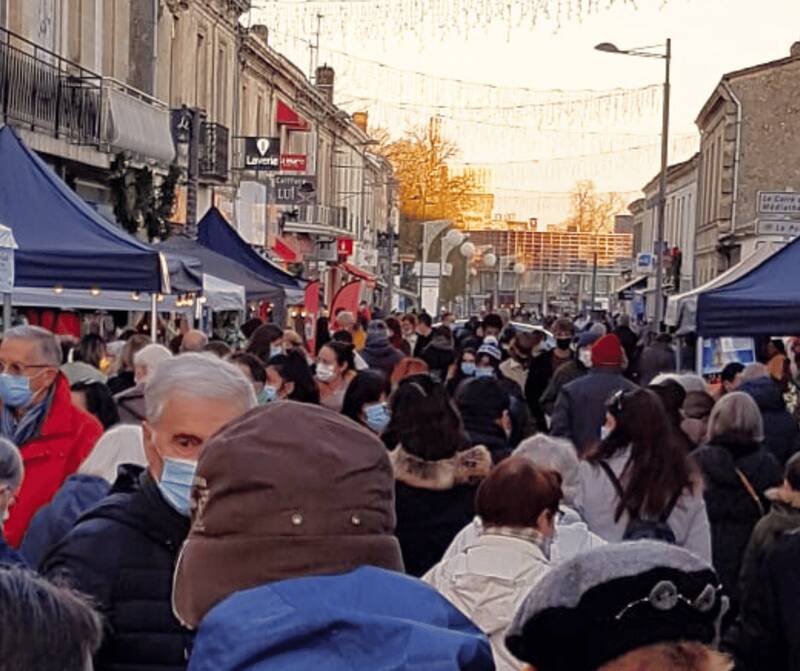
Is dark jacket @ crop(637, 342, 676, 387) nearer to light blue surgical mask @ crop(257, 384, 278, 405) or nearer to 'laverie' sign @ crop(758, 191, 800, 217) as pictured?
'laverie' sign @ crop(758, 191, 800, 217)

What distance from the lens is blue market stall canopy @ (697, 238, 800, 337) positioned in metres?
12.0

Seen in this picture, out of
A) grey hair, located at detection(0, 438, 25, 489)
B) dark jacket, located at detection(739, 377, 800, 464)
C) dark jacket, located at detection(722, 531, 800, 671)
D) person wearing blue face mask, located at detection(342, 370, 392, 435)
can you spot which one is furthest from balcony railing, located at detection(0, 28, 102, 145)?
dark jacket, located at detection(722, 531, 800, 671)

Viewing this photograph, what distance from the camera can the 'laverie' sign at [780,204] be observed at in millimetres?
14461

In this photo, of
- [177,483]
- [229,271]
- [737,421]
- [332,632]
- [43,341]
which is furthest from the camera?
[229,271]

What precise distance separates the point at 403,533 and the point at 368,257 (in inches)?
2332

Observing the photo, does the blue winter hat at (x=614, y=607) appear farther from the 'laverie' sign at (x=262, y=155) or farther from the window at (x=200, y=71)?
the window at (x=200, y=71)

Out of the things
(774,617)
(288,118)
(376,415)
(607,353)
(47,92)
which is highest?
(288,118)

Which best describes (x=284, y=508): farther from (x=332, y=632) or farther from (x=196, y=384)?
(x=196, y=384)

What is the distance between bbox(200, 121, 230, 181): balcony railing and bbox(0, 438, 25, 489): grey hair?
2754 cm

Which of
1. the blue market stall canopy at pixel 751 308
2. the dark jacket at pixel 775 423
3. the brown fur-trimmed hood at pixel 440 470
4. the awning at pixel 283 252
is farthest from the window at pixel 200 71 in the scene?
the brown fur-trimmed hood at pixel 440 470

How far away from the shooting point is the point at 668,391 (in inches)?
379

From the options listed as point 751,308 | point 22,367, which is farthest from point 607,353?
point 22,367

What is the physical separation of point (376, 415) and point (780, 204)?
632cm

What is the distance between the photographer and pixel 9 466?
509 cm
